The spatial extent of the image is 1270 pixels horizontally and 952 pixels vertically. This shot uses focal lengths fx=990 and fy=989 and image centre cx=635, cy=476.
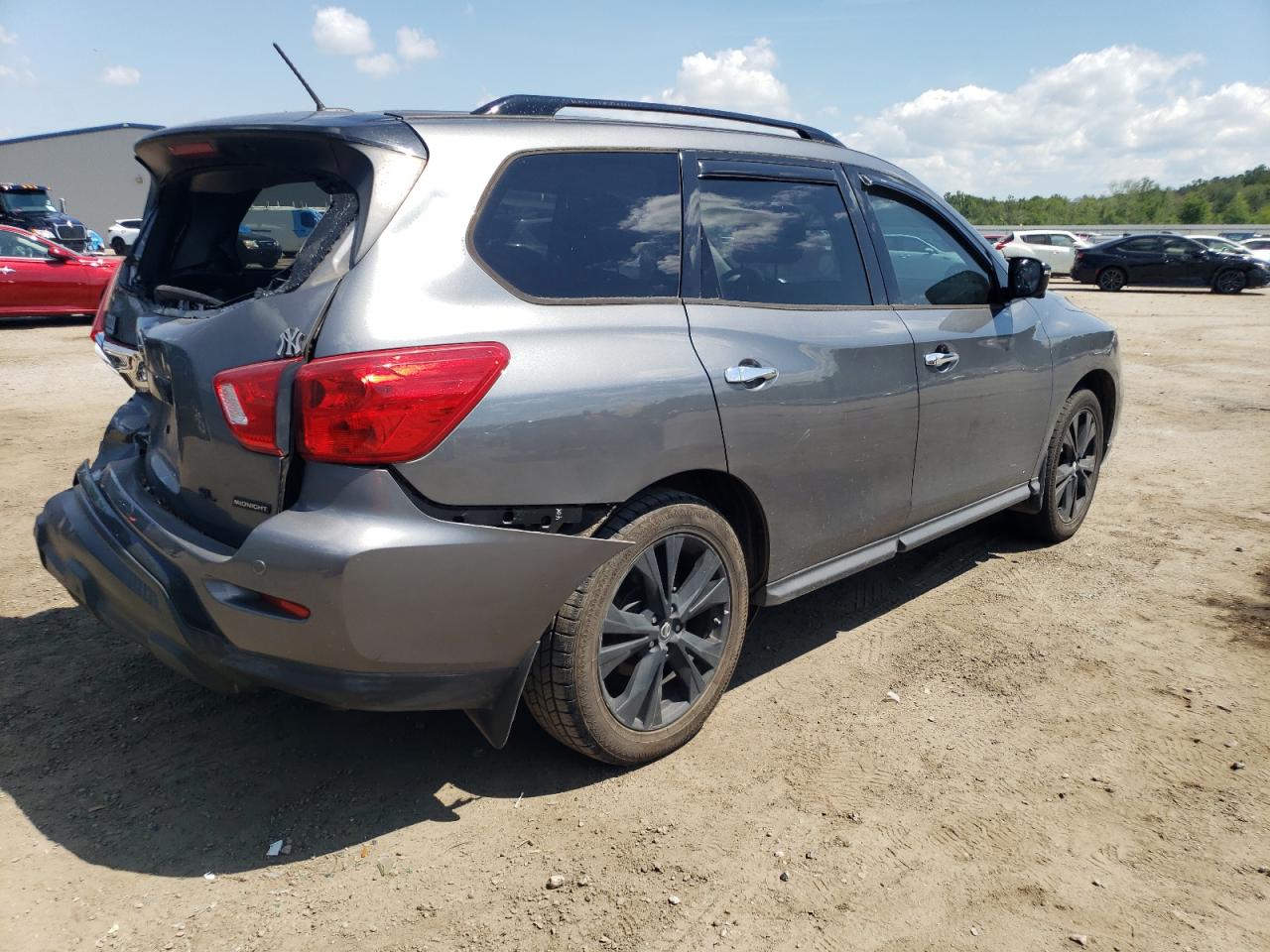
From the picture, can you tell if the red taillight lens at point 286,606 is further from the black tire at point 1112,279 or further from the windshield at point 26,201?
the windshield at point 26,201

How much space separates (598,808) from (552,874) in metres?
0.32

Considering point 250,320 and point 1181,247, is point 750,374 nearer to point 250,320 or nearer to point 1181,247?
point 250,320

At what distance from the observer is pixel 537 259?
2.66 meters

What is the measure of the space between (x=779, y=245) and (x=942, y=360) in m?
0.87

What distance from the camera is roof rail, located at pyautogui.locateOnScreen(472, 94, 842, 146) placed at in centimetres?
301

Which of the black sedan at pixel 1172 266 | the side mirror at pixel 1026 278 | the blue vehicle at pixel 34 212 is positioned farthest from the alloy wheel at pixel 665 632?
the blue vehicle at pixel 34 212

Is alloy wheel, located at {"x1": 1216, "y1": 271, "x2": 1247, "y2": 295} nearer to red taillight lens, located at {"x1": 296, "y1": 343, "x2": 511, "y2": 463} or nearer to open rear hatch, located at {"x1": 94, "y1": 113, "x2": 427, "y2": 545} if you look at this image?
open rear hatch, located at {"x1": 94, "y1": 113, "x2": 427, "y2": 545}

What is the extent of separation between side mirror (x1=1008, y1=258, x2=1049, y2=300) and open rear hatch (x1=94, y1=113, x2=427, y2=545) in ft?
9.09

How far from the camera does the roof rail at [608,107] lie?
3.01 meters

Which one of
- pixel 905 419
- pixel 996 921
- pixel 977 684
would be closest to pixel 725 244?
pixel 905 419

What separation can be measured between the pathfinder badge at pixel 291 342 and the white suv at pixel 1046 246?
94.6 ft

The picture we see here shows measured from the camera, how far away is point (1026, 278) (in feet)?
14.0

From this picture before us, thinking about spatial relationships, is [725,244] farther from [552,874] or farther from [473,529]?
[552,874]

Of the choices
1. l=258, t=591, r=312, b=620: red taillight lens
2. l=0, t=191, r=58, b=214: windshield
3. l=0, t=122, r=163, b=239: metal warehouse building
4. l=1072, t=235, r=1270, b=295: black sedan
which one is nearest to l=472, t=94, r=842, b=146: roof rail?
l=258, t=591, r=312, b=620: red taillight lens
